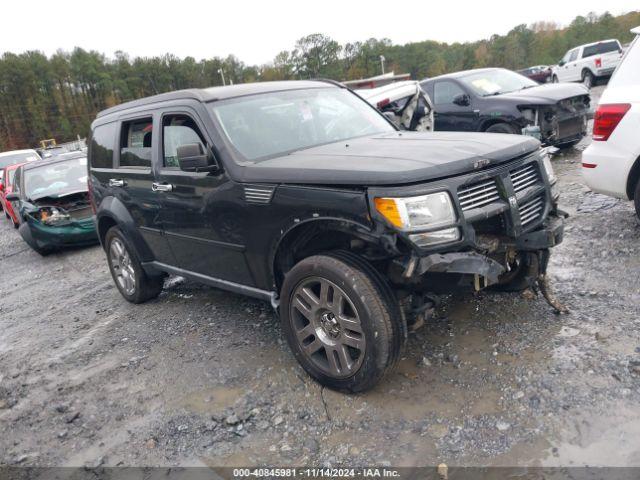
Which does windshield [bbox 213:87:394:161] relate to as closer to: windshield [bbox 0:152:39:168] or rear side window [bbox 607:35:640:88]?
rear side window [bbox 607:35:640:88]

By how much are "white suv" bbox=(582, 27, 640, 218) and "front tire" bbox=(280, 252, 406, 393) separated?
3.11 m

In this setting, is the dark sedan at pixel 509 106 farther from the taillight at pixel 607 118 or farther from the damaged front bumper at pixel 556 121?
the taillight at pixel 607 118

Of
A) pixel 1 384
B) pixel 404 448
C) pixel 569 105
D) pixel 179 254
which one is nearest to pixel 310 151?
pixel 179 254

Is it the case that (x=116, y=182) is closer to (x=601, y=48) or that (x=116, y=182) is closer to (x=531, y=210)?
(x=531, y=210)

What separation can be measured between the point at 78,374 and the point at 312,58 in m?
75.7

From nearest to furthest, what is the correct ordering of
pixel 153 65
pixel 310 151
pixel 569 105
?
pixel 310 151 < pixel 569 105 < pixel 153 65

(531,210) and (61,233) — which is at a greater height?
(531,210)

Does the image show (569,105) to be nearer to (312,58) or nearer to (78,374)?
(78,374)

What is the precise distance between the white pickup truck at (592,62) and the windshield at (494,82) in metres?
14.5

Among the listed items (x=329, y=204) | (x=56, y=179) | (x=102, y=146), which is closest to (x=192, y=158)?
(x=329, y=204)

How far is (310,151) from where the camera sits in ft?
12.4

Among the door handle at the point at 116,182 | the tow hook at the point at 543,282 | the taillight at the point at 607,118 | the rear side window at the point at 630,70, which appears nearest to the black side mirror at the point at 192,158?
the door handle at the point at 116,182

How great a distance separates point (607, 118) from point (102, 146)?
5.00 metres

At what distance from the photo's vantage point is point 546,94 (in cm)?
872
